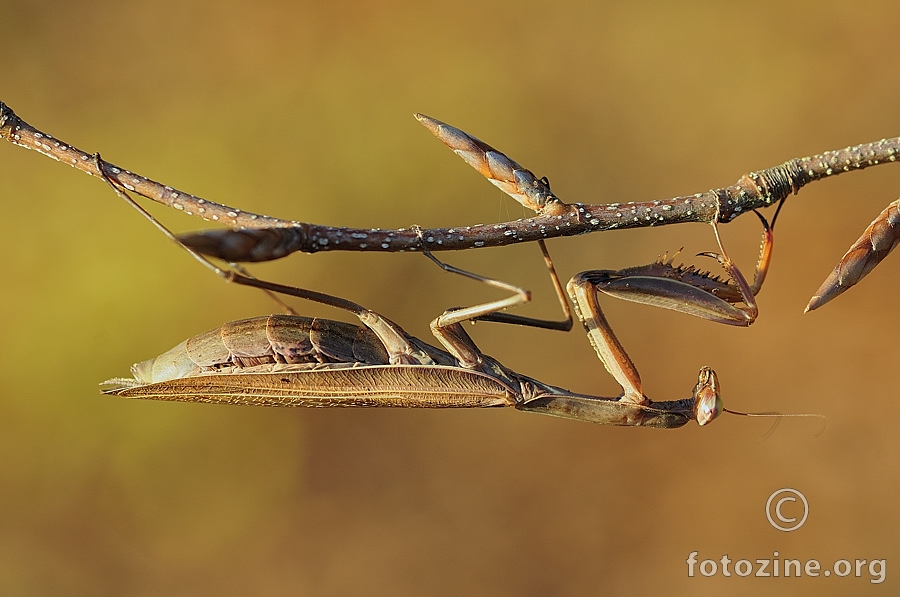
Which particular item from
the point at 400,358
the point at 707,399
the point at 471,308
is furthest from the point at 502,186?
the point at 707,399

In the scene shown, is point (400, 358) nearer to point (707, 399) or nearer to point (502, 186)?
point (502, 186)

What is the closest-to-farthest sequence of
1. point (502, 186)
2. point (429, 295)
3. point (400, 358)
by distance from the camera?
point (502, 186) → point (400, 358) → point (429, 295)

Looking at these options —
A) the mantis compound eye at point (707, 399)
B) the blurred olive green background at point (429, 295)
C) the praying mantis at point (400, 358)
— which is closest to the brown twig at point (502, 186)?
the praying mantis at point (400, 358)

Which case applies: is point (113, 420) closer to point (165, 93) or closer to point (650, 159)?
point (165, 93)

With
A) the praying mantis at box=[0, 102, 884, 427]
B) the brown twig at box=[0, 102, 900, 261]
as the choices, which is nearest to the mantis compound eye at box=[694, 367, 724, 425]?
the praying mantis at box=[0, 102, 884, 427]

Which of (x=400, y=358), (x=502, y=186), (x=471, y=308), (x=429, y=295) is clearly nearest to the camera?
(x=502, y=186)
